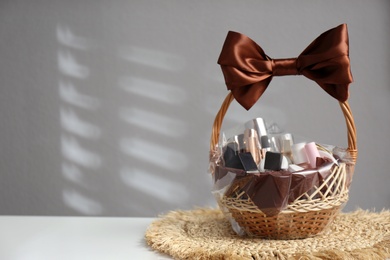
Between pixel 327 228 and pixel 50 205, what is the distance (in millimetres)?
2028

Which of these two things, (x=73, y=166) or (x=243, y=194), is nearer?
(x=243, y=194)

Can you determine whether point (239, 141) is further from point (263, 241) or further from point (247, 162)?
point (263, 241)

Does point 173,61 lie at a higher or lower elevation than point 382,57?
higher

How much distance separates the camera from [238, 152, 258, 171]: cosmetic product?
813mm

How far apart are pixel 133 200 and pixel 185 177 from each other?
11.5 inches

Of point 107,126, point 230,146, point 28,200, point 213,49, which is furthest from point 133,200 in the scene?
point 230,146

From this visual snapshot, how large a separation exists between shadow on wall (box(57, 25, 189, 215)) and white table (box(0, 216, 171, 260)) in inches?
57.5

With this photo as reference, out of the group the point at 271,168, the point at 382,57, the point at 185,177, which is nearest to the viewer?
the point at 271,168

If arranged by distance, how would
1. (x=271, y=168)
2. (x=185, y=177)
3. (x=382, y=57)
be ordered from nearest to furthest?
(x=271, y=168) → (x=382, y=57) → (x=185, y=177)

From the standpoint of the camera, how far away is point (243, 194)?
0.83m

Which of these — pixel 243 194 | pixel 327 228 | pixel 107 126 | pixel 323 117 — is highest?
pixel 107 126

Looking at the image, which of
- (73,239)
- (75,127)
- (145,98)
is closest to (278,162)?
(73,239)

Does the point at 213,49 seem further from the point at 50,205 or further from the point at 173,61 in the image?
the point at 50,205

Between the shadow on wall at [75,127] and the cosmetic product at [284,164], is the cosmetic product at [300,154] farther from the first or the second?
the shadow on wall at [75,127]
